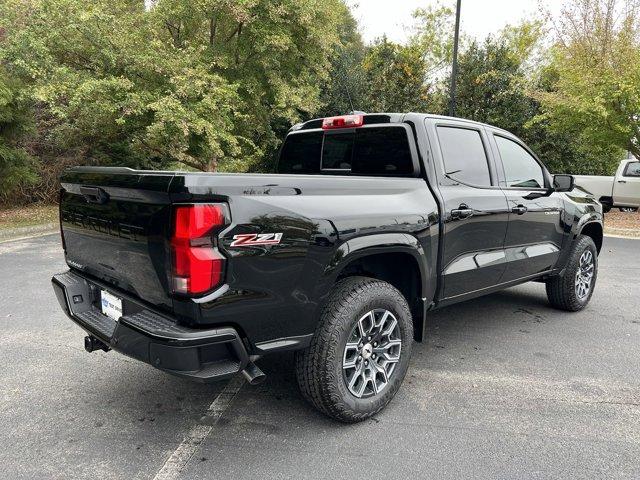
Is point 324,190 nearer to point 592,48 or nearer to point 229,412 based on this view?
point 229,412

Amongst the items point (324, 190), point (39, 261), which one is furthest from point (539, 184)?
point (39, 261)

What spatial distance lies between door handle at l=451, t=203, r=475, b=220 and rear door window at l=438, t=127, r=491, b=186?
23 centimetres

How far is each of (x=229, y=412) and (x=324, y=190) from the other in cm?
150

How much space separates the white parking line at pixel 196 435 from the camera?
2381 mm

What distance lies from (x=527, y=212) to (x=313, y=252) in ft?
8.01

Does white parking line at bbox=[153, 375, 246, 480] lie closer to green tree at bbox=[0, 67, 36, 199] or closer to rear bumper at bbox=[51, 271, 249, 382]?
rear bumper at bbox=[51, 271, 249, 382]

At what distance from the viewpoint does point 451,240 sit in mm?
3373

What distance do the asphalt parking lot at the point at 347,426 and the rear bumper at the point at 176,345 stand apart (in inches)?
22.4

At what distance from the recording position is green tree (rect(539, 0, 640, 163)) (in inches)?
449

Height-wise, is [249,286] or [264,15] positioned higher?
[264,15]

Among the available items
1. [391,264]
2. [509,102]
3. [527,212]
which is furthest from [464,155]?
[509,102]

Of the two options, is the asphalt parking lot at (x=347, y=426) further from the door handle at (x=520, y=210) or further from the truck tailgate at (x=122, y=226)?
the door handle at (x=520, y=210)

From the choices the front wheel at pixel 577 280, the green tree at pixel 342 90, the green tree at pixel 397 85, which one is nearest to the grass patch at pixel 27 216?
the front wheel at pixel 577 280

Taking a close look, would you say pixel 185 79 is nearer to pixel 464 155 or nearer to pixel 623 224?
pixel 464 155
